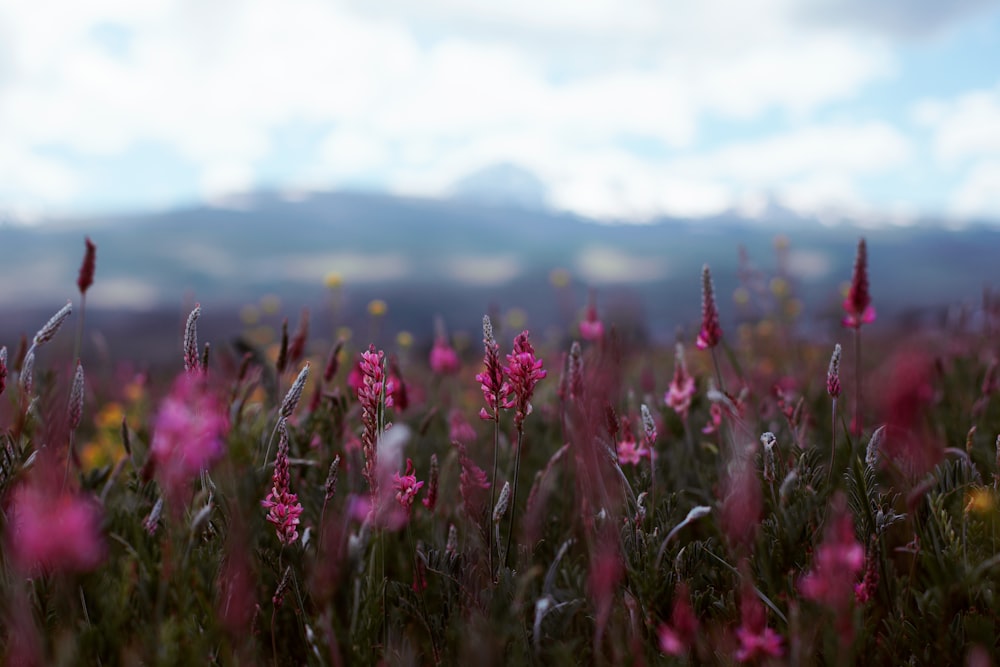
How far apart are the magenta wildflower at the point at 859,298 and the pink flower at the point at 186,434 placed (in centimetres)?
137

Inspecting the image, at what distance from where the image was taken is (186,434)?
38.0 inches

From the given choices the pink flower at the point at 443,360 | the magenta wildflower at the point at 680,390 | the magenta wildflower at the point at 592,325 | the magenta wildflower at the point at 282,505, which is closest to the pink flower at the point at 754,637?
the magenta wildflower at the point at 282,505

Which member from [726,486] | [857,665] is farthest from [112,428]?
[857,665]

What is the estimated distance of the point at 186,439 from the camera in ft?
3.18

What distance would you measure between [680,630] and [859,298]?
99cm

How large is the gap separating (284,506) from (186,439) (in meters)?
0.28

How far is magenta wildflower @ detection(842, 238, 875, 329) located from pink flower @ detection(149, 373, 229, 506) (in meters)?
1.37

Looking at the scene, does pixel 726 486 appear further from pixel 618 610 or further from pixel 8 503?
pixel 8 503

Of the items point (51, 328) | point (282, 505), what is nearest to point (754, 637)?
point (282, 505)

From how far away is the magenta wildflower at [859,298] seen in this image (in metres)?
1.64

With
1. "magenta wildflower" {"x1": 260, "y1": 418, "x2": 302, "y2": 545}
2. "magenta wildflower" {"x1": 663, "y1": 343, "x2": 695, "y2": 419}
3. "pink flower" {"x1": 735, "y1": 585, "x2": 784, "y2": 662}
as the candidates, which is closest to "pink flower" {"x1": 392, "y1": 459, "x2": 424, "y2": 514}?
"magenta wildflower" {"x1": 260, "y1": 418, "x2": 302, "y2": 545}

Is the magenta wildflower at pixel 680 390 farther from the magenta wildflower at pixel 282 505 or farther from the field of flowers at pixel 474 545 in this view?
the magenta wildflower at pixel 282 505

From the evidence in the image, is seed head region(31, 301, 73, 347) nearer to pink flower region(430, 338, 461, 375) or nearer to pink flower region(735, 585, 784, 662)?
pink flower region(735, 585, 784, 662)

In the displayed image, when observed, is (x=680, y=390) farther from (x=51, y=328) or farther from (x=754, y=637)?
(x=51, y=328)
